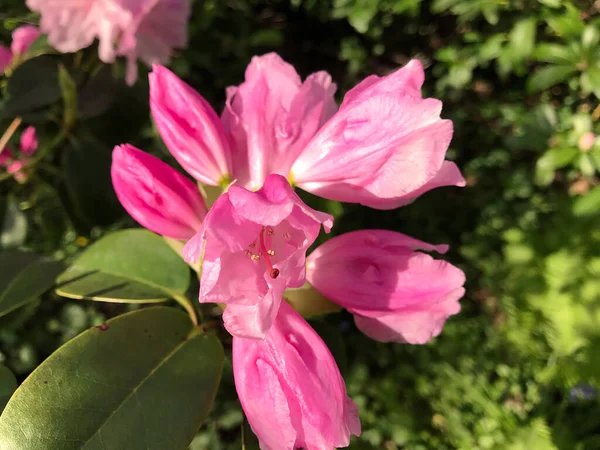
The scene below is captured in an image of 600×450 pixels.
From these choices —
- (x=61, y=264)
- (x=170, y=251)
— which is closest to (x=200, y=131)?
(x=170, y=251)

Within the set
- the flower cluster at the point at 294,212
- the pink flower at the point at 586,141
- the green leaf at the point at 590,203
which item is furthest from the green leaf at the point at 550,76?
the flower cluster at the point at 294,212

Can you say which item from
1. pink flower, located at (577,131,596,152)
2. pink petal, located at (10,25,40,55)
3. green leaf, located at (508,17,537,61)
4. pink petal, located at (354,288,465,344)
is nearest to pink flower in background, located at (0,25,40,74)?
pink petal, located at (10,25,40,55)

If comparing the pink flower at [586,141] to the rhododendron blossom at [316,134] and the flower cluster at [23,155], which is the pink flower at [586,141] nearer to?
the rhododendron blossom at [316,134]

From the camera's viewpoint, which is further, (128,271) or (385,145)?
(128,271)

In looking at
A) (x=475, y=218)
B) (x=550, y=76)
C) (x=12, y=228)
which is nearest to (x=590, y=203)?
(x=550, y=76)

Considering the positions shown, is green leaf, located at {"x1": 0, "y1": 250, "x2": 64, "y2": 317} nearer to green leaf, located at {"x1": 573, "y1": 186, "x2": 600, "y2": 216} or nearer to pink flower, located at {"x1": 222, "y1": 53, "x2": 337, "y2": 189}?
pink flower, located at {"x1": 222, "y1": 53, "x2": 337, "y2": 189}

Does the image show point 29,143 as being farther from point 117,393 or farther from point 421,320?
point 421,320
